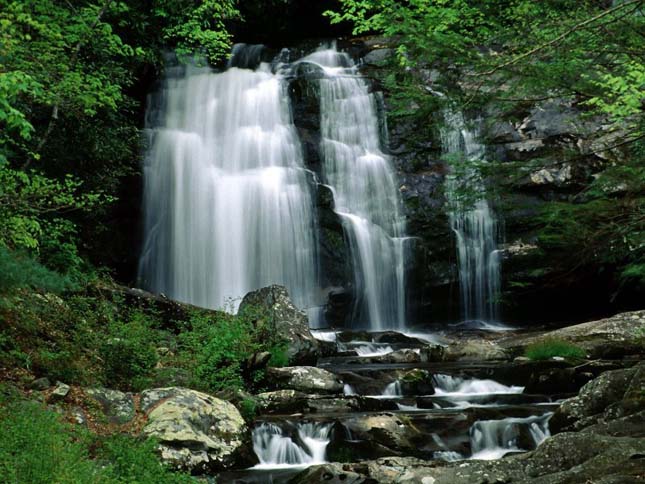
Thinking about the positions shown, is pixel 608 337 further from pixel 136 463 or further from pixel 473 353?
pixel 136 463

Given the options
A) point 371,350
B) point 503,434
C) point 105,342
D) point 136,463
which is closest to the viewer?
point 136,463

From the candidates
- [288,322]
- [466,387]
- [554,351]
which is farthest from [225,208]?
[554,351]

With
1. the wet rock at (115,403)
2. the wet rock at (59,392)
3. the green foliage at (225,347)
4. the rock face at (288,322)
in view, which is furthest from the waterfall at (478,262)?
the wet rock at (59,392)

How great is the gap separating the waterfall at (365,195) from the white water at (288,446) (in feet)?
32.9

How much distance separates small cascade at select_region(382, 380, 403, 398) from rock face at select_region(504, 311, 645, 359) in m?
4.38

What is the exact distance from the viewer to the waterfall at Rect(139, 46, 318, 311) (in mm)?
17672

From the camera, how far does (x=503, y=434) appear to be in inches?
312

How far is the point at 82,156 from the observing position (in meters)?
12.6

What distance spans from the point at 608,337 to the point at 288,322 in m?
6.90

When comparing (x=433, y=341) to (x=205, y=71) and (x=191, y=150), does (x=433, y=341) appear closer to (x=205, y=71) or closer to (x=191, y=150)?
(x=191, y=150)

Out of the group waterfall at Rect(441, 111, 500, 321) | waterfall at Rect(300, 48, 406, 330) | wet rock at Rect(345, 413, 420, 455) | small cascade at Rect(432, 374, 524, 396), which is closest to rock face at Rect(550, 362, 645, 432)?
wet rock at Rect(345, 413, 420, 455)

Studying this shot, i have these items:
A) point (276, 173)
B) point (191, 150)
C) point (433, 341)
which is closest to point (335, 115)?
point (276, 173)

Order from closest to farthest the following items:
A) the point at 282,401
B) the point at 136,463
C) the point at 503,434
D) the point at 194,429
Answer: the point at 136,463, the point at 194,429, the point at 503,434, the point at 282,401

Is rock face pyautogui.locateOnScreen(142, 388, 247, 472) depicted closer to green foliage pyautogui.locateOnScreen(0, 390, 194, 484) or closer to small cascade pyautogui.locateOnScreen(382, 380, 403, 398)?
green foliage pyautogui.locateOnScreen(0, 390, 194, 484)
